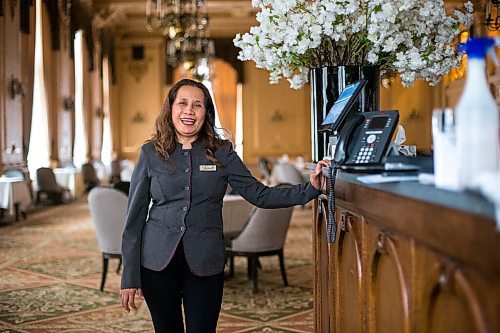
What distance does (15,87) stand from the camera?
38.4 feet

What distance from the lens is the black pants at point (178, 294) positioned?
105 inches

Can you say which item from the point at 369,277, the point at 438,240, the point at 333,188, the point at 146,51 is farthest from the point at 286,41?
the point at 146,51

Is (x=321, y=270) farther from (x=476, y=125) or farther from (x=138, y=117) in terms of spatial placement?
(x=138, y=117)

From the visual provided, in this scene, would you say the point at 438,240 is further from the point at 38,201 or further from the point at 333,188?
the point at 38,201

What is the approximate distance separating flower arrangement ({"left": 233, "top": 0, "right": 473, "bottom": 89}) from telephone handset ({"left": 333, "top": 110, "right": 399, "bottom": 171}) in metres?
0.51

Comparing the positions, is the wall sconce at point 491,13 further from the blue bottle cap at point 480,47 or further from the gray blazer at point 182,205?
the blue bottle cap at point 480,47

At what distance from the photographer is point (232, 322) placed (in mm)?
4750

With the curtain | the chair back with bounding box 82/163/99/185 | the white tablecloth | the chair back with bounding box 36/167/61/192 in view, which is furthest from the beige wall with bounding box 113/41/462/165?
the white tablecloth

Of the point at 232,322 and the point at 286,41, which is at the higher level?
the point at 286,41

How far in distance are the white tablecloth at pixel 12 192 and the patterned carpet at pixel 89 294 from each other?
695mm

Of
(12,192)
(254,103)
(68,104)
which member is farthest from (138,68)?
(12,192)

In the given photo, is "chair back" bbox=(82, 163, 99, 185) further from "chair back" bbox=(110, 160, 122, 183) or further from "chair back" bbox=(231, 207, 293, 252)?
"chair back" bbox=(231, 207, 293, 252)

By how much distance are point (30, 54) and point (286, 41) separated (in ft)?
34.7

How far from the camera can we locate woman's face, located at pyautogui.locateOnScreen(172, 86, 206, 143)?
2.72m
